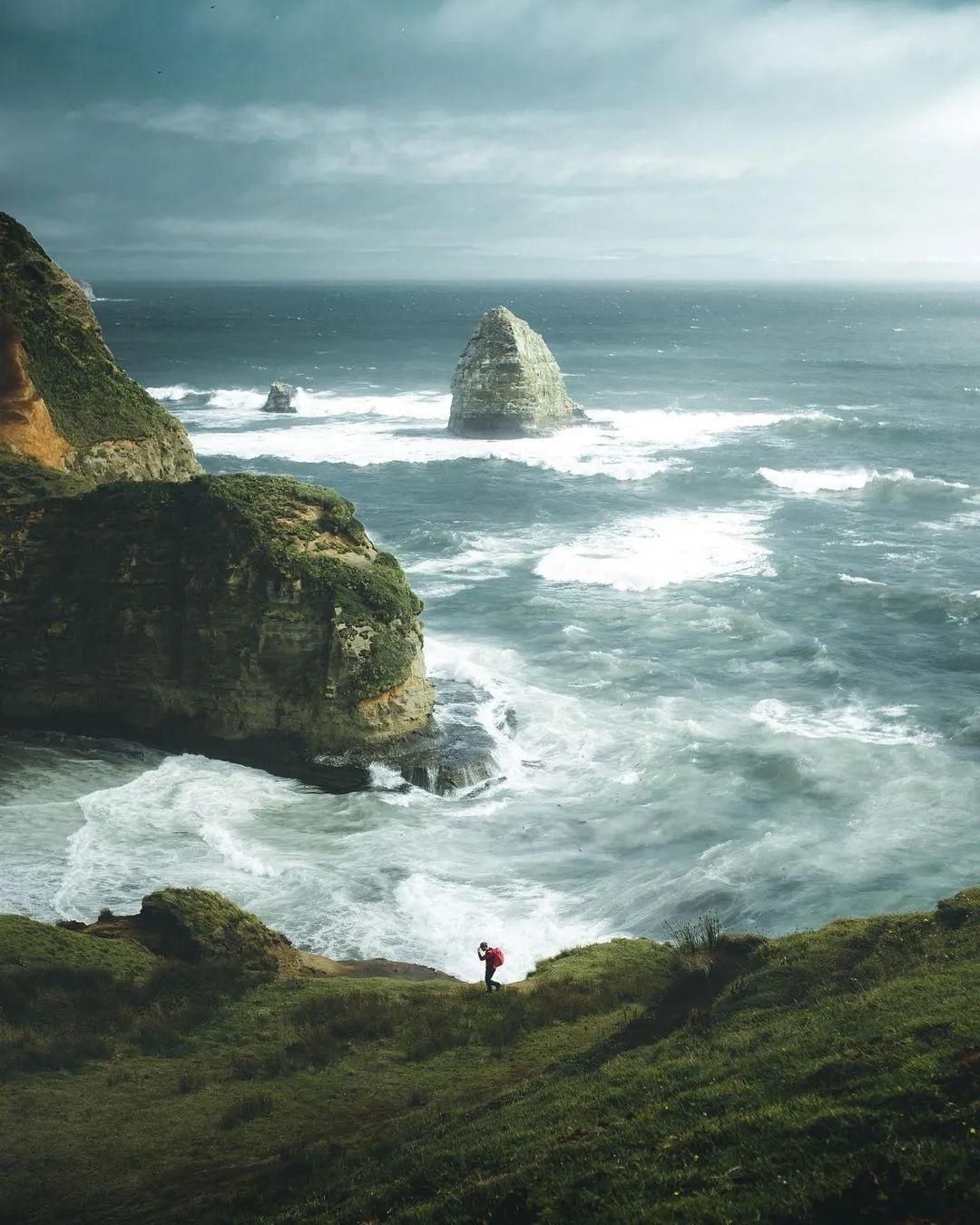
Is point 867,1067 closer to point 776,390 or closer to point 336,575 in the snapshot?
point 336,575

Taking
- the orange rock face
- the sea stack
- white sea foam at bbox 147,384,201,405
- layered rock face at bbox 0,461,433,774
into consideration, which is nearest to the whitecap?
white sea foam at bbox 147,384,201,405

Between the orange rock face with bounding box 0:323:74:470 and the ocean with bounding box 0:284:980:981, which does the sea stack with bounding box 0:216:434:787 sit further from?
the orange rock face with bounding box 0:323:74:470

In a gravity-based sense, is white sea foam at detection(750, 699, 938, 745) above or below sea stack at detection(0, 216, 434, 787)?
below

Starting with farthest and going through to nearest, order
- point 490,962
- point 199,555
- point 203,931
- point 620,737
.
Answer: point 620,737
point 199,555
point 203,931
point 490,962

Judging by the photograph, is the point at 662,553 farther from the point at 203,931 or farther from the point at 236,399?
the point at 236,399

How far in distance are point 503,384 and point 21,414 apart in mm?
58418

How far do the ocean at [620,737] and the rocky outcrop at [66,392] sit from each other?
12131mm

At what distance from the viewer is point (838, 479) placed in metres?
77.1

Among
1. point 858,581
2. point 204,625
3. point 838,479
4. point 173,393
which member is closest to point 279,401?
point 173,393

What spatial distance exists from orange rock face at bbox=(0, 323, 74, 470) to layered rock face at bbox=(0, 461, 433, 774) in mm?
2693

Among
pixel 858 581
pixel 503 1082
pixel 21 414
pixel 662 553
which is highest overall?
pixel 21 414

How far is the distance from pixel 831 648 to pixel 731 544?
16.8m

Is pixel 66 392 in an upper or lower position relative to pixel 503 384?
lower

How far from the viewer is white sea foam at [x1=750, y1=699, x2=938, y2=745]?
3728 cm
